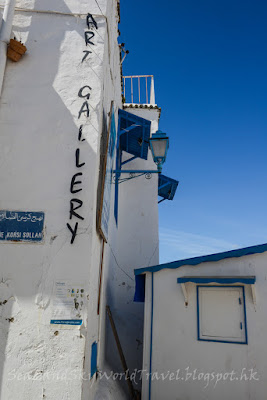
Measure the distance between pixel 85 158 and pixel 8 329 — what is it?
8.02 feet

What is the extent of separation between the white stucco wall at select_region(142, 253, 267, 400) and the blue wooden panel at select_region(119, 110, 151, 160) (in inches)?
151

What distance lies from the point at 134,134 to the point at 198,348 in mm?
5530

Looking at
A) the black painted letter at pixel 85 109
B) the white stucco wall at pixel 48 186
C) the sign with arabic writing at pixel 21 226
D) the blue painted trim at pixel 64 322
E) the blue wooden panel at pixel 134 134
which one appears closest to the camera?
the white stucco wall at pixel 48 186

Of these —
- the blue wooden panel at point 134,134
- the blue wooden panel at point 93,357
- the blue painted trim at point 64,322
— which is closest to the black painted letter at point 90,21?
the blue wooden panel at point 134,134

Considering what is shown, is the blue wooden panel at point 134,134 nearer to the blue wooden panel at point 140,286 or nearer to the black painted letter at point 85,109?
the black painted letter at point 85,109

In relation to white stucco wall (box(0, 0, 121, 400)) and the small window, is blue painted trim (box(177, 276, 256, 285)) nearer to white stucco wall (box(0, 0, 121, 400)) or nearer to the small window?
the small window

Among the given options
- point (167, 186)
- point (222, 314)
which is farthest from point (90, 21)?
point (167, 186)

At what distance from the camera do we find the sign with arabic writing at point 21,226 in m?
4.15

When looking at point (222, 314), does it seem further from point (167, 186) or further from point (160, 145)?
point (167, 186)

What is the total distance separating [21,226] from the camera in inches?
165

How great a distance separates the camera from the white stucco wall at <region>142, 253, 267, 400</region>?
5027 mm

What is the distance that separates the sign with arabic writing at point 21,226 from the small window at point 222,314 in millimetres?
3151

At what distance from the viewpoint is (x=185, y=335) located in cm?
551

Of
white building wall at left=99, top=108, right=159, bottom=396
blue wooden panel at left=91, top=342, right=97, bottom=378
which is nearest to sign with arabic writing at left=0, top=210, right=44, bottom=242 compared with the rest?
blue wooden panel at left=91, top=342, right=97, bottom=378
